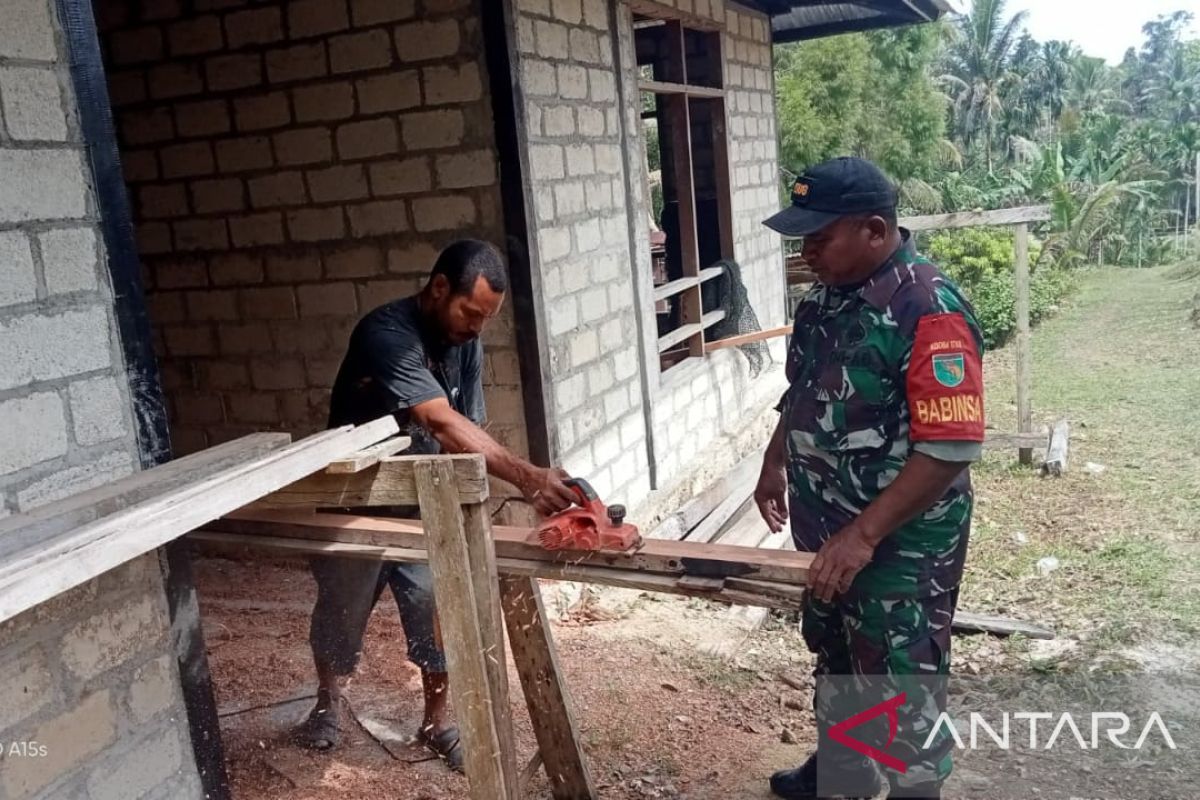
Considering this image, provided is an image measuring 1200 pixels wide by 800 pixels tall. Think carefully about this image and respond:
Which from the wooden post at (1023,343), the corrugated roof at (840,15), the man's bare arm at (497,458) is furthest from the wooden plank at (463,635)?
the corrugated roof at (840,15)

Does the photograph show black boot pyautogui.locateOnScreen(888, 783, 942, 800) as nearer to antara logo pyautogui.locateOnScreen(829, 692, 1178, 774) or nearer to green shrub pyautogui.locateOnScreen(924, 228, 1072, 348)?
antara logo pyautogui.locateOnScreen(829, 692, 1178, 774)

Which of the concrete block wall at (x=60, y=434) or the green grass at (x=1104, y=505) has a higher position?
the concrete block wall at (x=60, y=434)

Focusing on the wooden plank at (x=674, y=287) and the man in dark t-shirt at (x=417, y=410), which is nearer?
the man in dark t-shirt at (x=417, y=410)

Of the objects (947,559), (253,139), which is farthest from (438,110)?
(947,559)

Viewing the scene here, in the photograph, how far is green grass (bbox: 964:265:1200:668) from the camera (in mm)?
4895

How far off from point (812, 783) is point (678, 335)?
377 centimetres

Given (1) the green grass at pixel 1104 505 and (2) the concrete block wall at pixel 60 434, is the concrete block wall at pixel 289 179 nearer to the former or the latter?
(2) the concrete block wall at pixel 60 434

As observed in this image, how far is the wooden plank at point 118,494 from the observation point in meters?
1.90

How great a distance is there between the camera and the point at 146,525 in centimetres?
177

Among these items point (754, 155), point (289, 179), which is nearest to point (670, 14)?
point (754, 155)

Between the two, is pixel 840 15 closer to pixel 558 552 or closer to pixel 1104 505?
pixel 1104 505

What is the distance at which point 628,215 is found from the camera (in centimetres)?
572

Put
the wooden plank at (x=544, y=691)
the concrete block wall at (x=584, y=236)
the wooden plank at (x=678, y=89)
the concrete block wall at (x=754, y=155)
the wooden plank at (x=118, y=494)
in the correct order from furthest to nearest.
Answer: the concrete block wall at (x=754, y=155) → the wooden plank at (x=678, y=89) → the concrete block wall at (x=584, y=236) → the wooden plank at (x=544, y=691) → the wooden plank at (x=118, y=494)

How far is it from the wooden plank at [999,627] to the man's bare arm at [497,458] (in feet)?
8.70
